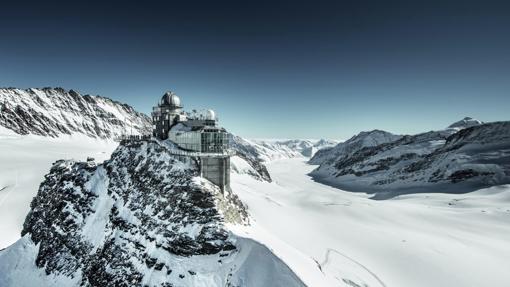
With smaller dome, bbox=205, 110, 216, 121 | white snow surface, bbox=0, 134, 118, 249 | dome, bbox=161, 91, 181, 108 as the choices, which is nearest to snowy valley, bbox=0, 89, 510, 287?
white snow surface, bbox=0, 134, 118, 249

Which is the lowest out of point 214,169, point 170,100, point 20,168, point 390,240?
point 390,240

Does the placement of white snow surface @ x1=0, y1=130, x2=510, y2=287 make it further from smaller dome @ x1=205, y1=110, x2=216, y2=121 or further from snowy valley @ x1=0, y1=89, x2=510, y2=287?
smaller dome @ x1=205, y1=110, x2=216, y2=121

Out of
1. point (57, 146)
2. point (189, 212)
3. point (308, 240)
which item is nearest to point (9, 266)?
point (189, 212)

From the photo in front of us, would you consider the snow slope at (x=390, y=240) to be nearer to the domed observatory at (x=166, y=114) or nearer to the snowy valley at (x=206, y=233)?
the snowy valley at (x=206, y=233)

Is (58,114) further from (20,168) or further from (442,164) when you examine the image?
(442,164)

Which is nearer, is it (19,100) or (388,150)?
(19,100)

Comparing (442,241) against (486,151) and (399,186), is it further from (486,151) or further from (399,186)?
(486,151)

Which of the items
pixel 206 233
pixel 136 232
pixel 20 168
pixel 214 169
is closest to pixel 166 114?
pixel 214 169
